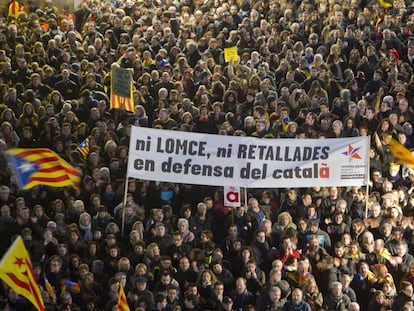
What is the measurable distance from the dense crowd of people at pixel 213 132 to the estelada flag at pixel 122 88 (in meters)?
0.23

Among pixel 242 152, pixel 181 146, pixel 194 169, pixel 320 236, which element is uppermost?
pixel 181 146

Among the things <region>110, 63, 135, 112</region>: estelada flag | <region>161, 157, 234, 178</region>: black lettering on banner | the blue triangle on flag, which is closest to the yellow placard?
<region>110, 63, 135, 112</region>: estelada flag

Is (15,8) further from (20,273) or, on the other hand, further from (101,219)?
(20,273)

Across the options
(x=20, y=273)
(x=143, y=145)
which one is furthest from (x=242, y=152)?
(x=20, y=273)

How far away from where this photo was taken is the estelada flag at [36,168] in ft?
55.7

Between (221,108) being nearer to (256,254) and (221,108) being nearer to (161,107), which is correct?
(161,107)

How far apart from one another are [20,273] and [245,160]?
15.6ft

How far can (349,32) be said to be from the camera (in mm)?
24359

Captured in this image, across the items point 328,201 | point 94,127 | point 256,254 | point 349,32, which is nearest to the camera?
point 256,254

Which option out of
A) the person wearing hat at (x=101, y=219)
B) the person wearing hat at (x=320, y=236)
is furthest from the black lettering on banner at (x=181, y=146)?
the person wearing hat at (x=320, y=236)

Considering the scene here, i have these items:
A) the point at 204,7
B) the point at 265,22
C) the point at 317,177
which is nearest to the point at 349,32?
the point at 265,22

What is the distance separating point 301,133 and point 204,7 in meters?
8.27

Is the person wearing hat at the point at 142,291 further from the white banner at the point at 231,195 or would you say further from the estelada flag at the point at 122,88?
the estelada flag at the point at 122,88

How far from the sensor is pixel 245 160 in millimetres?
18500
